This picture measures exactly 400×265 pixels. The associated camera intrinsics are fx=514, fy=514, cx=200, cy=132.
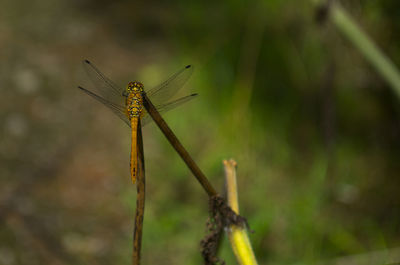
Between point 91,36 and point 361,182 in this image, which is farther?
point 91,36

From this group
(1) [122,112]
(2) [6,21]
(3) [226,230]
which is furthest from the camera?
(2) [6,21]

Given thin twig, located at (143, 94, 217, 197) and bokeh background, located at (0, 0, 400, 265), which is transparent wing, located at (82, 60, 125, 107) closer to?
thin twig, located at (143, 94, 217, 197)

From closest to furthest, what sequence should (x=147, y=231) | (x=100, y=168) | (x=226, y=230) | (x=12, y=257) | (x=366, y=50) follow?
1. (x=226, y=230)
2. (x=12, y=257)
3. (x=366, y=50)
4. (x=147, y=231)
5. (x=100, y=168)

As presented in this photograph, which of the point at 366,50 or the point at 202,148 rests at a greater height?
the point at 202,148

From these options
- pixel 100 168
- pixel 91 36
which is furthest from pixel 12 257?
pixel 91 36

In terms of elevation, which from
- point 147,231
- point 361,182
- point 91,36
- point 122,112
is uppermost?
point 91,36

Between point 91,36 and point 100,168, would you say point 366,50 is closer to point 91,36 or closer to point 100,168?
point 100,168

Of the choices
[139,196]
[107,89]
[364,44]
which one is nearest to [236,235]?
[139,196]
